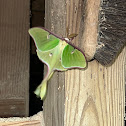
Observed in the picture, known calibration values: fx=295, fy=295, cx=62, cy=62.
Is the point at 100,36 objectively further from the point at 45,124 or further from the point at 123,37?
the point at 45,124

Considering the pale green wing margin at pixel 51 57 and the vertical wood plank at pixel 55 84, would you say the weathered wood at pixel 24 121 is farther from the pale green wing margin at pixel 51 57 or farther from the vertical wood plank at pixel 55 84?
the pale green wing margin at pixel 51 57

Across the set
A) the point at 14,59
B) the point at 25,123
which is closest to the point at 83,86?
the point at 25,123

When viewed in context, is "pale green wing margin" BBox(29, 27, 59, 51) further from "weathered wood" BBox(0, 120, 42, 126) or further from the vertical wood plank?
"weathered wood" BBox(0, 120, 42, 126)

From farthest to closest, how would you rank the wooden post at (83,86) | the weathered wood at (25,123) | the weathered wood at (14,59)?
1. the weathered wood at (14,59)
2. the weathered wood at (25,123)
3. the wooden post at (83,86)

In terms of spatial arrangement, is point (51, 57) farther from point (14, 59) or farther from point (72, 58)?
point (14, 59)

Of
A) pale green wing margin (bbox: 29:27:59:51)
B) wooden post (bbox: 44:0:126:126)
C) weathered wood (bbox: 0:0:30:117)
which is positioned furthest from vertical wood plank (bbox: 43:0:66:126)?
weathered wood (bbox: 0:0:30:117)

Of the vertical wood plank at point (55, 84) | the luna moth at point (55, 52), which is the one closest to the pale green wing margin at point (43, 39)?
the luna moth at point (55, 52)

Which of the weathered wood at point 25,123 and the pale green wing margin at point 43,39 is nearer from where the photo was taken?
the pale green wing margin at point 43,39

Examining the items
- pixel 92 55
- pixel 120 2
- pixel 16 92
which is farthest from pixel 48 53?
pixel 16 92
